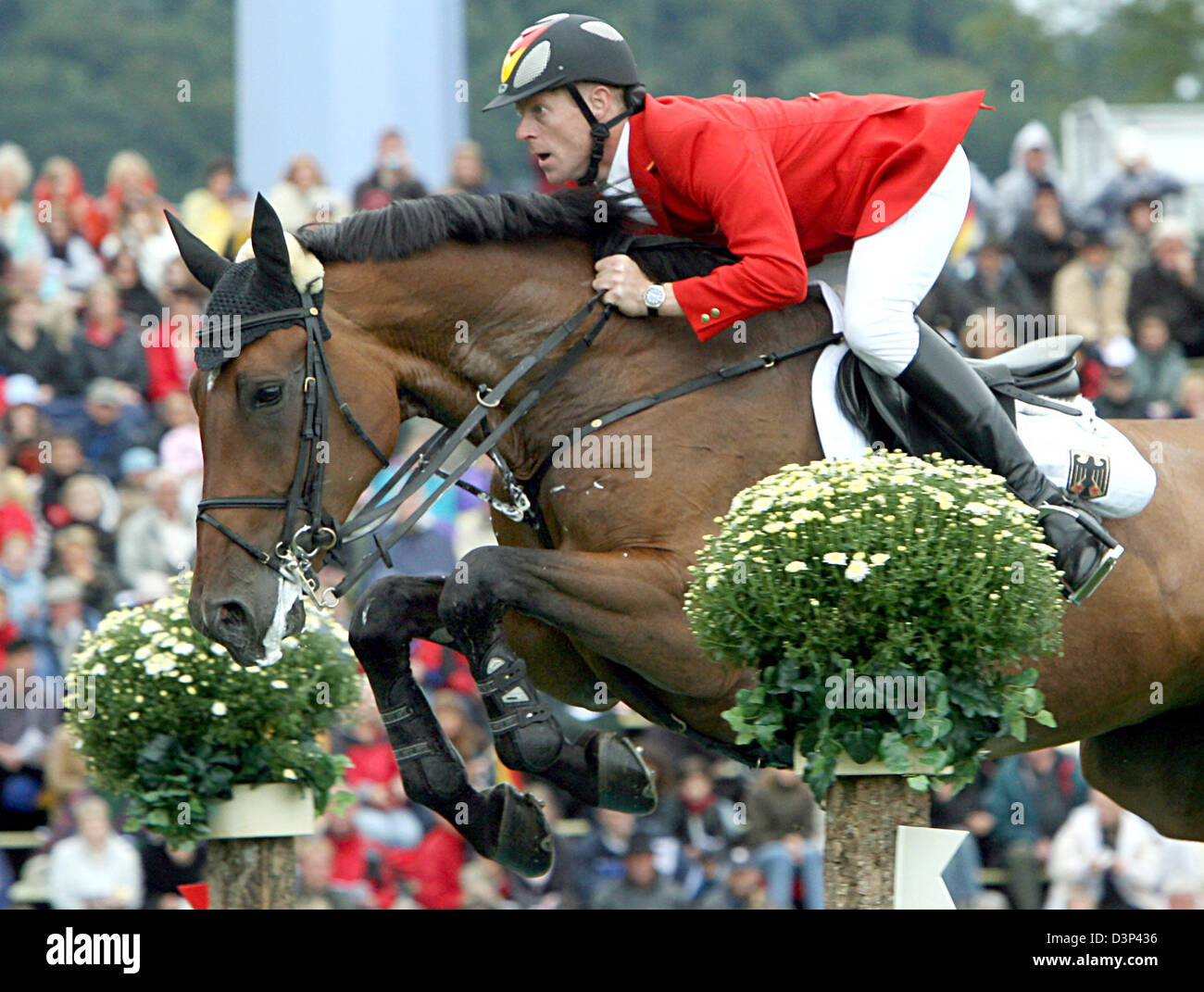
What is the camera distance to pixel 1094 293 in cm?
1057

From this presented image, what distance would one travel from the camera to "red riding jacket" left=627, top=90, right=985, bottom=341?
4562 millimetres

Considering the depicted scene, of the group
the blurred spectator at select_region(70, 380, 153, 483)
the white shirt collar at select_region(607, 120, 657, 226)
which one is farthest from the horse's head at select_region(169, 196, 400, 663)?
the blurred spectator at select_region(70, 380, 153, 483)

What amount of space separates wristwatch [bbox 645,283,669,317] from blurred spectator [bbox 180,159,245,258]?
230 inches

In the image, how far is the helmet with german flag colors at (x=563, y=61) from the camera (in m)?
4.68

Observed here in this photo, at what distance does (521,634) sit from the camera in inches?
195

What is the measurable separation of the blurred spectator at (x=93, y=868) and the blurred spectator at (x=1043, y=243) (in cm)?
624

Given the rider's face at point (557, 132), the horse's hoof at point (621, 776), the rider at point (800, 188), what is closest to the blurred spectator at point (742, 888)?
the horse's hoof at point (621, 776)

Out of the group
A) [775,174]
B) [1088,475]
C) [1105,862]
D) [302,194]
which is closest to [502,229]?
[775,174]

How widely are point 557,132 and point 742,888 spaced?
161 inches

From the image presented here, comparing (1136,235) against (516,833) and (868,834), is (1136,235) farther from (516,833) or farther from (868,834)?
(868,834)

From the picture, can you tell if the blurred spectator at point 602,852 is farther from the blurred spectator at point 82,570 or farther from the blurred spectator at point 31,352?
the blurred spectator at point 31,352

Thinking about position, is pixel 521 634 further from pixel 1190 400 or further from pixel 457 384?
pixel 1190 400

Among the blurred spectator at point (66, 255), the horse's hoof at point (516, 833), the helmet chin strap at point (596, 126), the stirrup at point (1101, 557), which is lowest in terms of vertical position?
the horse's hoof at point (516, 833)

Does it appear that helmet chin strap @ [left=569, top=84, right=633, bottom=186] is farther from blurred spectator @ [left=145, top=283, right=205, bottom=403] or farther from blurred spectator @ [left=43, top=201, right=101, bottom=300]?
blurred spectator @ [left=43, top=201, right=101, bottom=300]
